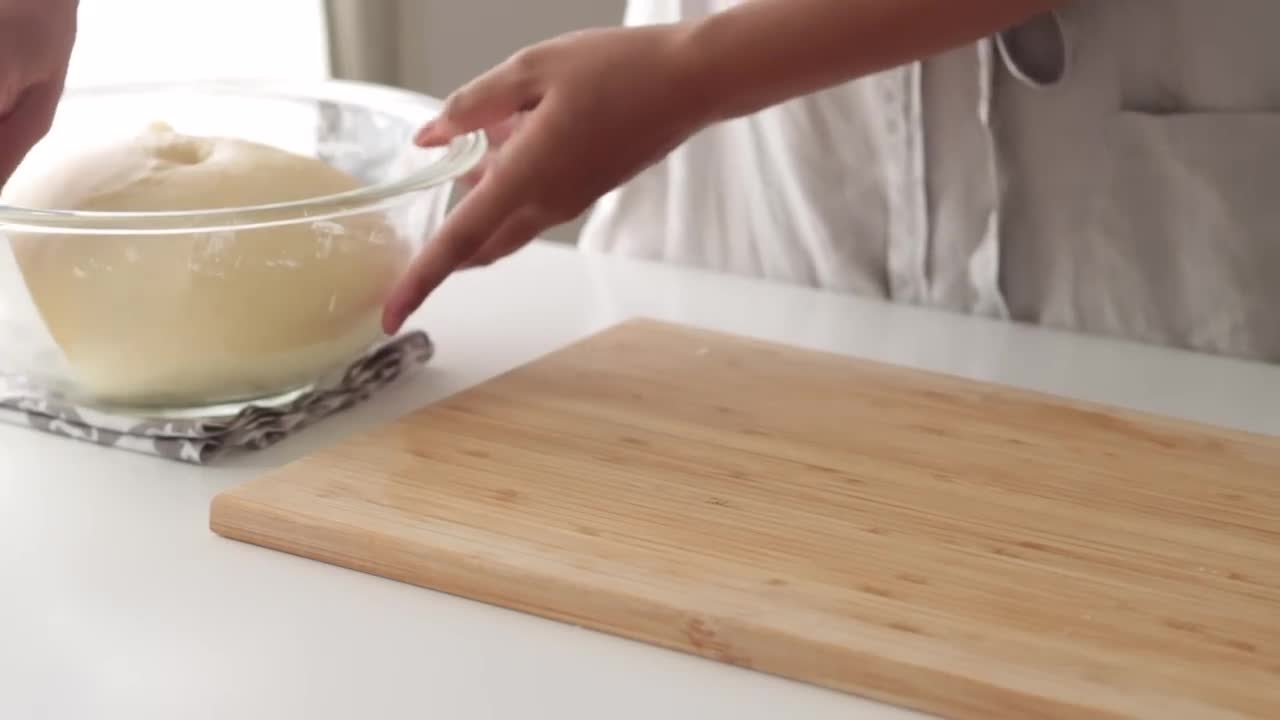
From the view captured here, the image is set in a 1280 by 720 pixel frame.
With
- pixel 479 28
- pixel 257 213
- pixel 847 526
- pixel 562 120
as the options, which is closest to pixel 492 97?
pixel 562 120

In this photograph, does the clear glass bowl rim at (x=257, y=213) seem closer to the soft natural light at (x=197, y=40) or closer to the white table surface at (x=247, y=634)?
the white table surface at (x=247, y=634)

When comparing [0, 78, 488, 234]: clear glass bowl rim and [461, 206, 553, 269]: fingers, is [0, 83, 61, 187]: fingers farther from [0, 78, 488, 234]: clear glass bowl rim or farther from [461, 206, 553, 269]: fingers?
[461, 206, 553, 269]: fingers

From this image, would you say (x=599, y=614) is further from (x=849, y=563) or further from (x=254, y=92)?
(x=254, y=92)

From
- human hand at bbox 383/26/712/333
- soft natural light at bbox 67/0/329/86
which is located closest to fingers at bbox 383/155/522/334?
human hand at bbox 383/26/712/333

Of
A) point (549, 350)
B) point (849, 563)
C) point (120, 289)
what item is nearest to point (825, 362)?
point (549, 350)

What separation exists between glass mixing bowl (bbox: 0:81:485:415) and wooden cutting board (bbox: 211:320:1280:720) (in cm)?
8

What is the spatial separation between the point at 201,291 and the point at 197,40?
1122 millimetres

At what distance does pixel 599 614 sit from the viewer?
1.90 ft

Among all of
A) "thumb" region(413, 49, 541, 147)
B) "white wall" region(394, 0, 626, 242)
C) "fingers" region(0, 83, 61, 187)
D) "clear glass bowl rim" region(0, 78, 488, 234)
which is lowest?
"white wall" region(394, 0, 626, 242)

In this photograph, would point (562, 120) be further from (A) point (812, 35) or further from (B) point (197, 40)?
(B) point (197, 40)

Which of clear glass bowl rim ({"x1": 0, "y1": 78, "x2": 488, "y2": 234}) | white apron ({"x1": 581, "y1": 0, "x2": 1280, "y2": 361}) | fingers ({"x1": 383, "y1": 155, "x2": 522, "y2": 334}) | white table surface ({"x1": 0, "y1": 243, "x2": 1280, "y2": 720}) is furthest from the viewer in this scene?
white apron ({"x1": 581, "y1": 0, "x2": 1280, "y2": 361})

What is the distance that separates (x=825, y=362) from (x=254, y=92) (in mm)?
424

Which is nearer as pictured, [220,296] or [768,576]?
[768,576]

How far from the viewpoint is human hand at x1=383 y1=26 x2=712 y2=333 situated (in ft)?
2.70
